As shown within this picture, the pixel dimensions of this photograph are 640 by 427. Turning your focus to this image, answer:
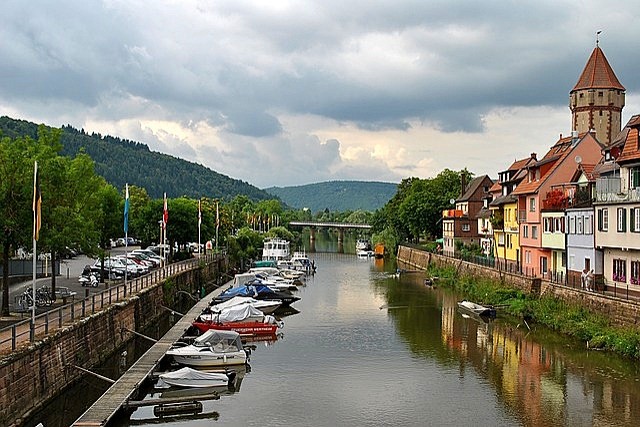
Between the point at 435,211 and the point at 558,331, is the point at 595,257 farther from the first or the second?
the point at 435,211

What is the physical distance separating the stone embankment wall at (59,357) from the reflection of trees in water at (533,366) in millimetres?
15830

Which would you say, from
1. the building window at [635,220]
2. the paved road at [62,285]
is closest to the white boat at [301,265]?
the paved road at [62,285]

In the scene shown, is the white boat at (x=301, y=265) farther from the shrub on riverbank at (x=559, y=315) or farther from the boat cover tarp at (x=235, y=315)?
the boat cover tarp at (x=235, y=315)

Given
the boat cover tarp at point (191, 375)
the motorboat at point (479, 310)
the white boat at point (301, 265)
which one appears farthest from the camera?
the white boat at point (301, 265)

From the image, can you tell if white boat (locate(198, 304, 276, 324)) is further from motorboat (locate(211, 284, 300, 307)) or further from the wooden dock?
motorboat (locate(211, 284, 300, 307))

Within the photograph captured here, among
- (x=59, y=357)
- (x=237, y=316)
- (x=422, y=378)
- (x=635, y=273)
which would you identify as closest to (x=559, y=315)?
(x=635, y=273)

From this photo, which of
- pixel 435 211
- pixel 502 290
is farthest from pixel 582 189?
pixel 435 211

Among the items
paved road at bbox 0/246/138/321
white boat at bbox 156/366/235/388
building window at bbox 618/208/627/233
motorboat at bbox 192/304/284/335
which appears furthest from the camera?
motorboat at bbox 192/304/284/335

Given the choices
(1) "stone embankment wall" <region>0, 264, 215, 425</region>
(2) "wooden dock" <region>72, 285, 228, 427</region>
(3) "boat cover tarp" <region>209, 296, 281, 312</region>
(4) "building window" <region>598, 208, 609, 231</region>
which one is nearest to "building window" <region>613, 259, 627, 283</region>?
(4) "building window" <region>598, 208, 609, 231</region>

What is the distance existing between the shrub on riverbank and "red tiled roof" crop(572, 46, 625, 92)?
33.8 meters

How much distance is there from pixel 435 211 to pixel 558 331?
66.2 m

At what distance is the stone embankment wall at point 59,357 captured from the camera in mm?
23078

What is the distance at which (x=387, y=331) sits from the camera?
4625cm

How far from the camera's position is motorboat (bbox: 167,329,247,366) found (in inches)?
1330
